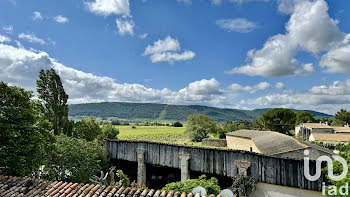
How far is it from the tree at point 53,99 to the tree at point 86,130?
2.85 meters

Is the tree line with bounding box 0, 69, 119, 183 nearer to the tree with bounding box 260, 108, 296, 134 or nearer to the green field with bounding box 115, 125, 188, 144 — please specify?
the green field with bounding box 115, 125, 188, 144

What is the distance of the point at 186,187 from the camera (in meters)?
11.8

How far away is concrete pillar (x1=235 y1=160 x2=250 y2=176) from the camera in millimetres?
16141

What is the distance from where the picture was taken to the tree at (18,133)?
14164 millimetres

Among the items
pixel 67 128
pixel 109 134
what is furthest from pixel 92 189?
pixel 109 134

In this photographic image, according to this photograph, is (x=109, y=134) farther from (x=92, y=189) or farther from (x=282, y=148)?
(x=92, y=189)

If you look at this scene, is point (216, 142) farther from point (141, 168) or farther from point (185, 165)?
point (185, 165)

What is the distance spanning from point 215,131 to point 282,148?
36.2 metres

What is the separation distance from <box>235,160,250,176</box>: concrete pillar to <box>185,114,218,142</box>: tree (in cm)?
4527

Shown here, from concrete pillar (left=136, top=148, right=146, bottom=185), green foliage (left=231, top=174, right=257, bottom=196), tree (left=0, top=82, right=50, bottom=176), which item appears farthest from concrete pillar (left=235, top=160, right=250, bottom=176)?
tree (left=0, top=82, right=50, bottom=176)

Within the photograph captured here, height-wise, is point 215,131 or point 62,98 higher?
point 62,98

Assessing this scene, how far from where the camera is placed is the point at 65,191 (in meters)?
9.66

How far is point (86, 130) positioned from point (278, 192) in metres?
24.7

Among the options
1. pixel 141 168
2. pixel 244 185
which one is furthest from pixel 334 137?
pixel 141 168
